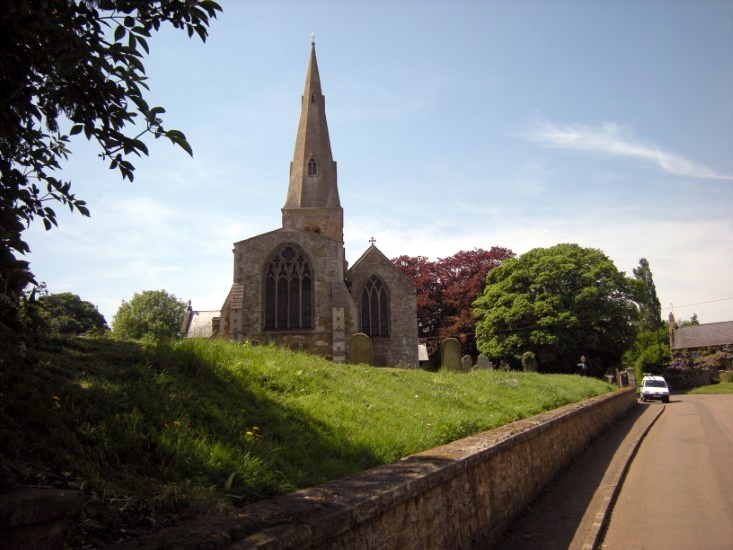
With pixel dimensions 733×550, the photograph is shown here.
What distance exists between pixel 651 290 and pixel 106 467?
7166 centimetres

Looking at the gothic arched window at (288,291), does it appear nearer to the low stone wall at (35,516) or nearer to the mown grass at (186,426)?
the mown grass at (186,426)

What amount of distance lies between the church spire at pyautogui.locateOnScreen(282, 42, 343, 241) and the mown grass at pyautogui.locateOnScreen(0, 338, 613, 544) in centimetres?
2749

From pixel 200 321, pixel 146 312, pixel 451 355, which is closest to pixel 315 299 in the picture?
pixel 451 355

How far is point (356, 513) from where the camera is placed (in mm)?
3562

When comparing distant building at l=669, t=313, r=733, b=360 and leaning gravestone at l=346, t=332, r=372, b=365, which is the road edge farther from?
distant building at l=669, t=313, r=733, b=360

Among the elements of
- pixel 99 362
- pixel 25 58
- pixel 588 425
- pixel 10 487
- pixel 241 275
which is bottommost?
pixel 588 425

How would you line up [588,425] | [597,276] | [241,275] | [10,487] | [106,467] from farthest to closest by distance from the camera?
[597,276] < [241,275] < [588,425] < [106,467] < [10,487]

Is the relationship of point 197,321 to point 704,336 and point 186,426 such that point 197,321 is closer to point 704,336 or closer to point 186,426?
point 186,426

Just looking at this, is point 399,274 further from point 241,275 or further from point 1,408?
point 1,408

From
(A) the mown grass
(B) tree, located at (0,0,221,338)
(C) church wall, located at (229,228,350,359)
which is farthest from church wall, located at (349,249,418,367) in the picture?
(B) tree, located at (0,0,221,338)

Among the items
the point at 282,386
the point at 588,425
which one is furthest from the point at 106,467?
the point at 588,425

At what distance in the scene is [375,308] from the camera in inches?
1324

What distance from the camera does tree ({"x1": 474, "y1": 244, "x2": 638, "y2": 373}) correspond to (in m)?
38.8

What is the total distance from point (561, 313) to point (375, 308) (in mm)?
14255
